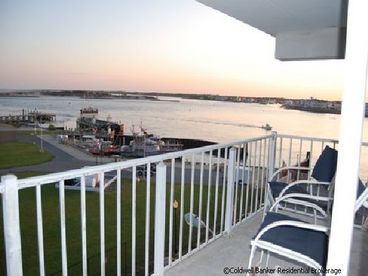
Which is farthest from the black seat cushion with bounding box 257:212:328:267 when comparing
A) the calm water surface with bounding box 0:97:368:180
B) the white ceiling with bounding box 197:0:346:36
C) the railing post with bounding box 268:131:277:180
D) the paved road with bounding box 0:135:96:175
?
the calm water surface with bounding box 0:97:368:180

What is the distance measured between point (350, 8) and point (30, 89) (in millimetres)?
31596

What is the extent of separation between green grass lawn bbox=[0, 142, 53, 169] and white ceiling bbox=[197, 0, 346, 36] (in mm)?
26674

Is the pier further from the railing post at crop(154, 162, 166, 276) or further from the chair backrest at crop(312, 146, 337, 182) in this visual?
the chair backrest at crop(312, 146, 337, 182)

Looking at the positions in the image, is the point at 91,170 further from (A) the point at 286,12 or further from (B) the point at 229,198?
(A) the point at 286,12

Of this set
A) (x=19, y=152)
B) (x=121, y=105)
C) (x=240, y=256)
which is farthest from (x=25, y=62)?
(x=240, y=256)

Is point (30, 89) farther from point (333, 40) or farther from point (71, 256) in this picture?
point (333, 40)

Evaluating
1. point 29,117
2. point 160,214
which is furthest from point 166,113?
point 160,214

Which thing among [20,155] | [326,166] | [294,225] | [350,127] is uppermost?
[350,127]

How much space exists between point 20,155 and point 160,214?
3368 centimetres

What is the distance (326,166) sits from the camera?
9.32ft

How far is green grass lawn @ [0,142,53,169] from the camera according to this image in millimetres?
27312

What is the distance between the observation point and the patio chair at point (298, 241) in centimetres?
170

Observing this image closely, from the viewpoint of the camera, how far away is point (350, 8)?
1.02m

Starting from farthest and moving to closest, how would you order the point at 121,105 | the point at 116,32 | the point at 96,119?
the point at 121,105, the point at 96,119, the point at 116,32
